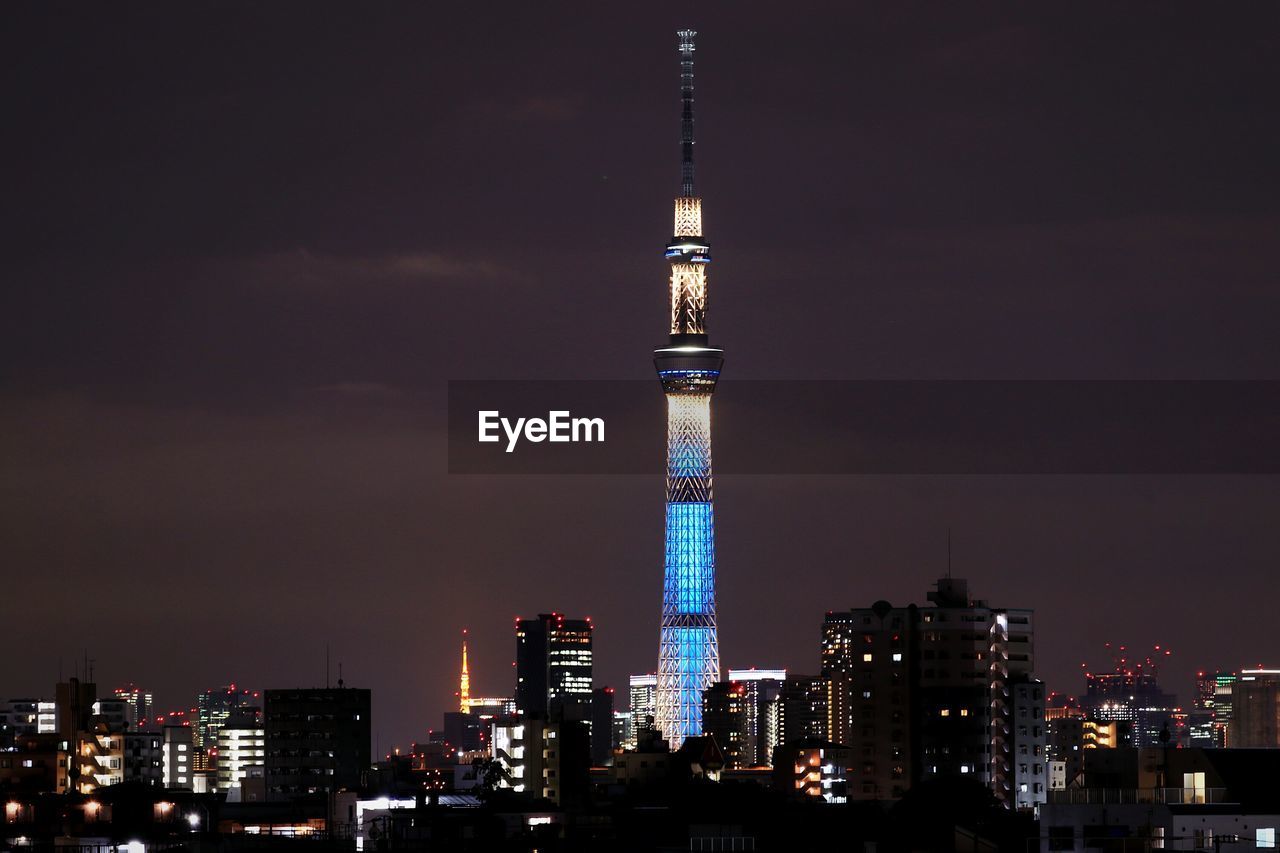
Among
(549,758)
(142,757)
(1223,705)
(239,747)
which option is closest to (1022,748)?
(549,758)

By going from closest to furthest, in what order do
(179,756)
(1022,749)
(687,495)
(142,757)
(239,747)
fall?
(142,757) → (1022,749) → (239,747) → (179,756) → (687,495)

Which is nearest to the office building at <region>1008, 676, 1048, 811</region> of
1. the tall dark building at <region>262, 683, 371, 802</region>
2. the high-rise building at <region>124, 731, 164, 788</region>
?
the tall dark building at <region>262, 683, 371, 802</region>

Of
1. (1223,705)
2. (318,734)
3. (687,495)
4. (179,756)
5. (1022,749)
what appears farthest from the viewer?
(1223,705)

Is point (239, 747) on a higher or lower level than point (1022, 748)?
higher

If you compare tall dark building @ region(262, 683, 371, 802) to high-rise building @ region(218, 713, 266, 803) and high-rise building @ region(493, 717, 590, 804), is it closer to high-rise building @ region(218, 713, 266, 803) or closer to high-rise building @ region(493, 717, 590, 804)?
high-rise building @ region(493, 717, 590, 804)

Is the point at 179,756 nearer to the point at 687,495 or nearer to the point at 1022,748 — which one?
the point at 687,495

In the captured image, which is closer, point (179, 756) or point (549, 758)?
point (549, 758)
